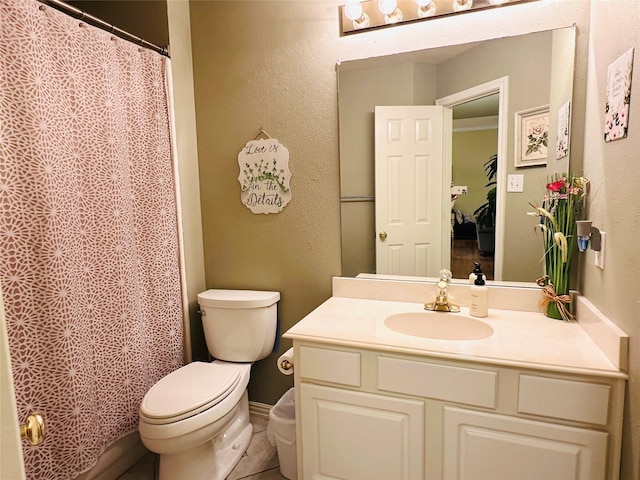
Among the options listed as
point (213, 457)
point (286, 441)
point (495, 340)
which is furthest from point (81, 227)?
point (495, 340)

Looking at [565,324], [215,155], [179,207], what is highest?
[215,155]

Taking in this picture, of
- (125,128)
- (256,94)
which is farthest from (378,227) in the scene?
(125,128)

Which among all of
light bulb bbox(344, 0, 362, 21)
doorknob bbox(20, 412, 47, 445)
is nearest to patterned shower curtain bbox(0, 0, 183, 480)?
doorknob bbox(20, 412, 47, 445)

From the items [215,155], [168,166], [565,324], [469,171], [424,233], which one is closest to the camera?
[565,324]

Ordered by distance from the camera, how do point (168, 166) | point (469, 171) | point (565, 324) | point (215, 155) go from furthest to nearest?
point (215, 155)
point (168, 166)
point (469, 171)
point (565, 324)

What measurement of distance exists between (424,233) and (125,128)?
146 cm

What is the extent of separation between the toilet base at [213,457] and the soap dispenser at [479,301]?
4.30ft

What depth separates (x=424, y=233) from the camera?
1.80 m

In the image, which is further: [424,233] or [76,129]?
[424,233]

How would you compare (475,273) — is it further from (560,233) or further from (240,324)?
(240,324)

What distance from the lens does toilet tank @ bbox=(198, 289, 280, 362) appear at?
6.48 feet

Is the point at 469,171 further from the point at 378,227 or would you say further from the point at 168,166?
the point at 168,166

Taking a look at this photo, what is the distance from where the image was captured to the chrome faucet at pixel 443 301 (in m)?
1.63

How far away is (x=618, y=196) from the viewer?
1.11 m
